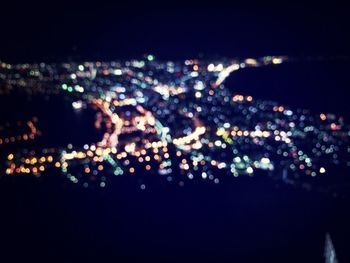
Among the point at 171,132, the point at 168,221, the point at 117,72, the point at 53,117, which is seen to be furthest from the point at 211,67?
the point at 168,221

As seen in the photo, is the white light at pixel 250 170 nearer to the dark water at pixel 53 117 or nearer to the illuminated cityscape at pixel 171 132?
the illuminated cityscape at pixel 171 132

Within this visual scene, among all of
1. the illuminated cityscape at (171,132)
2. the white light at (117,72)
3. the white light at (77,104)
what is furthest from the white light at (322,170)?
the white light at (117,72)

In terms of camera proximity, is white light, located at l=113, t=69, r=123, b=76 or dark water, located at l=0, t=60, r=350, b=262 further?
white light, located at l=113, t=69, r=123, b=76

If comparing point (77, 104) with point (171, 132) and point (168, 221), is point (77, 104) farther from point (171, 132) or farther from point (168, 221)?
point (168, 221)

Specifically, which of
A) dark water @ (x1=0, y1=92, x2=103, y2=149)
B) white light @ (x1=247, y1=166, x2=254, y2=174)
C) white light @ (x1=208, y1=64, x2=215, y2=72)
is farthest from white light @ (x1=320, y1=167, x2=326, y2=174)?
white light @ (x1=208, y1=64, x2=215, y2=72)

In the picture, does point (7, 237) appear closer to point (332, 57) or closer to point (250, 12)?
point (332, 57)

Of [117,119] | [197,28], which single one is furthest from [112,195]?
[197,28]

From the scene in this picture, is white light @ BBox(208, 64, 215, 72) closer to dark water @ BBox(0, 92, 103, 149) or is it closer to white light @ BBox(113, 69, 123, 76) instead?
white light @ BBox(113, 69, 123, 76)
